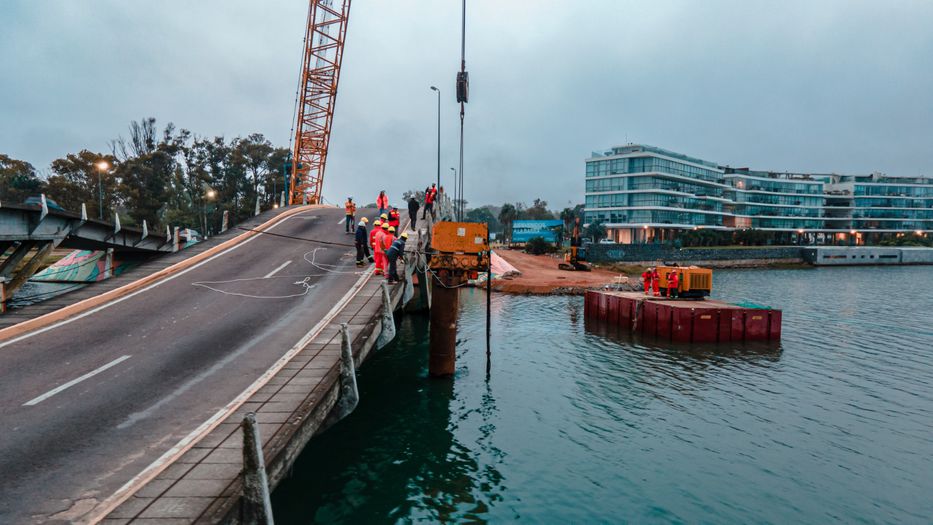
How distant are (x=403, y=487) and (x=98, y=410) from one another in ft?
23.1

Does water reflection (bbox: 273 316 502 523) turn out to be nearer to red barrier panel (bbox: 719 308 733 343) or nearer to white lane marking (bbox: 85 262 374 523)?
white lane marking (bbox: 85 262 374 523)

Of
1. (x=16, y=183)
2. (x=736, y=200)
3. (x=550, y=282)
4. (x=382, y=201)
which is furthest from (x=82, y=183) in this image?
(x=736, y=200)

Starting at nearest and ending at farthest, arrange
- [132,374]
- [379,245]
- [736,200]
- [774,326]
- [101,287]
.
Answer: [132,374] → [101,287] → [379,245] → [774,326] → [736,200]

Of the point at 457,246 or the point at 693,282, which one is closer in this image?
the point at 457,246

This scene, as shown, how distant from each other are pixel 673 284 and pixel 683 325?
17.6ft

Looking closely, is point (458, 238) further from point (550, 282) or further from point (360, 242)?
point (550, 282)

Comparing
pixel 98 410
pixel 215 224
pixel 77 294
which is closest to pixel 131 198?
pixel 215 224

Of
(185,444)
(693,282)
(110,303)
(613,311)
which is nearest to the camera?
(185,444)

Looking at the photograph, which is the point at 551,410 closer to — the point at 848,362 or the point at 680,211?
the point at 848,362

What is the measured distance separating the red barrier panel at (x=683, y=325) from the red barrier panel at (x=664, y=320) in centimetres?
41

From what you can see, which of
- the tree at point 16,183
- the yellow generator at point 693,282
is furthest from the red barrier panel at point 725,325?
the tree at point 16,183

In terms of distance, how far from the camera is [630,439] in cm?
1555

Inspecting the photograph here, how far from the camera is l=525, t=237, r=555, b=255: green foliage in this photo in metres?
82.7

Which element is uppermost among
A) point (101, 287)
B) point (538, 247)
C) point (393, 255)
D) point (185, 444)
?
point (393, 255)
